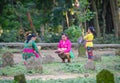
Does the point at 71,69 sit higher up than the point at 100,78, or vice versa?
the point at 100,78

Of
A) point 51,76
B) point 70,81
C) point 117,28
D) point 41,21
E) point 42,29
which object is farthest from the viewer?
point 42,29

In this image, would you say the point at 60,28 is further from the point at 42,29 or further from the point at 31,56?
the point at 31,56

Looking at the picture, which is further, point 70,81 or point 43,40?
point 43,40

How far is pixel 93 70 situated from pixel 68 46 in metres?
2.79

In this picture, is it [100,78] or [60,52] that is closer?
[100,78]

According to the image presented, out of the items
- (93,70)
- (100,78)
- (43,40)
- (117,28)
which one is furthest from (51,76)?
(117,28)

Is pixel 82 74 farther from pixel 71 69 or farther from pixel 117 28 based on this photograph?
pixel 117 28

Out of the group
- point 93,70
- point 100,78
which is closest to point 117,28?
point 93,70

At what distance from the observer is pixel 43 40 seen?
29.0 metres

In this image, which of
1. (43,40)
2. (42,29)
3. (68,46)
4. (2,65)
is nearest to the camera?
(2,65)

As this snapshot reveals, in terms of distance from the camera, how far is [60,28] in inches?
1459

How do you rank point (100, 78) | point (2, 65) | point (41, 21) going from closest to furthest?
point (100, 78) → point (2, 65) → point (41, 21)

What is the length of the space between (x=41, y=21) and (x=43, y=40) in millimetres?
5263

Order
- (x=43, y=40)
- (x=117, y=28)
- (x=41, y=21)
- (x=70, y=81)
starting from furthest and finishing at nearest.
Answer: (x=41, y=21), (x=117, y=28), (x=43, y=40), (x=70, y=81)
